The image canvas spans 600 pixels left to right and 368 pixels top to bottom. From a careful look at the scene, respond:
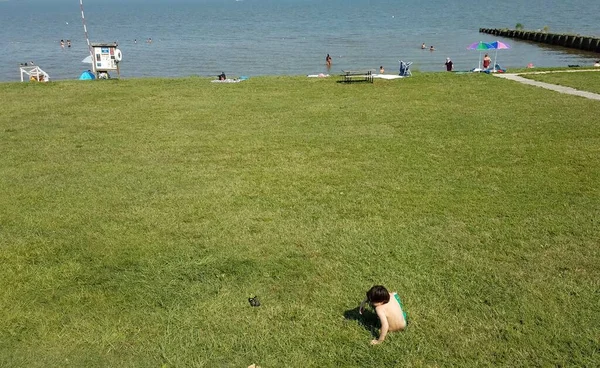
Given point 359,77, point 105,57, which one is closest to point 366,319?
point 359,77

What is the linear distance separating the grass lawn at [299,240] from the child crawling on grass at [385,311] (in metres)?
0.13

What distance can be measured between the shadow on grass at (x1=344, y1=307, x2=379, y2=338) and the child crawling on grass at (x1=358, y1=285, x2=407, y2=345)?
0.58 feet

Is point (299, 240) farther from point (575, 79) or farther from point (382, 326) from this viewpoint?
point (575, 79)

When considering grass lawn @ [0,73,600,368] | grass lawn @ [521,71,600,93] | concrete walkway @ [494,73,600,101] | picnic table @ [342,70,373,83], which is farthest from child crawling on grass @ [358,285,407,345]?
picnic table @ [342,70,373,83]

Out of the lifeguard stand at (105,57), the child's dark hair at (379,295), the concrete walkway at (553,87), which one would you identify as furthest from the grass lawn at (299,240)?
the lifeguard stand at (105,57)

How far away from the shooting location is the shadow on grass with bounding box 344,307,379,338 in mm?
5599

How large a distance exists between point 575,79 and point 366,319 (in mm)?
18836

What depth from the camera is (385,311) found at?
5.43 m

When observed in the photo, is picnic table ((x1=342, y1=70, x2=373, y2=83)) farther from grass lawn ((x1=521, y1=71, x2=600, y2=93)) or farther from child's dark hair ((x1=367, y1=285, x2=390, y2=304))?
child's dark hair ((x1=367, y1=285, x2=390, y2=304))

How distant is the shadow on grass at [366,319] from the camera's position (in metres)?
5.60

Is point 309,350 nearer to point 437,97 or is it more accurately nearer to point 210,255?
point 210,255

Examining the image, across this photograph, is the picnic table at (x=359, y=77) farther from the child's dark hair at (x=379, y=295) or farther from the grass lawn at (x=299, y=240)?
the child's dark hair at (x=379, y=295)

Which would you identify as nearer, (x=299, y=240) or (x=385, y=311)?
(x=385, y=311)

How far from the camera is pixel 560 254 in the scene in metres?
7.02
